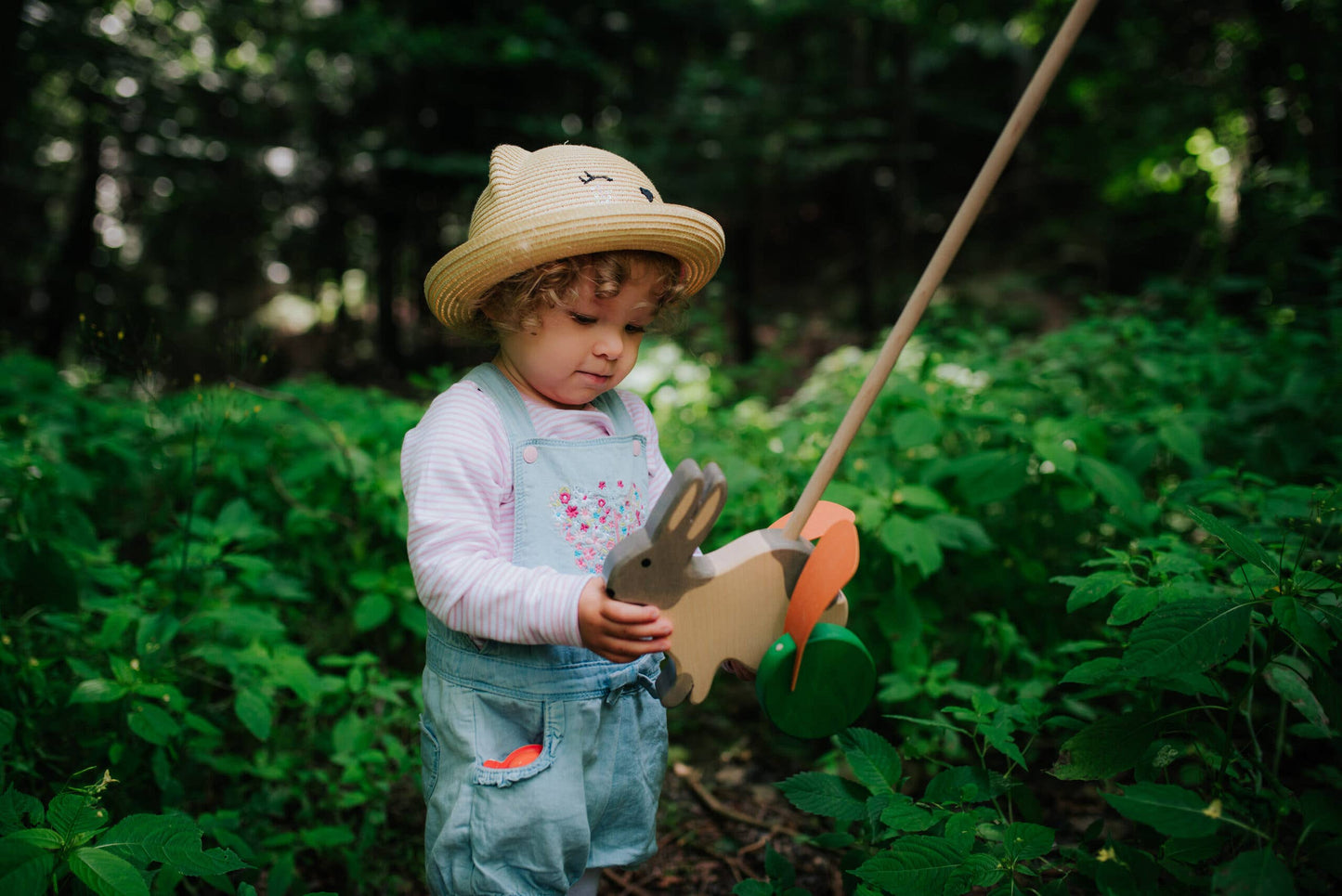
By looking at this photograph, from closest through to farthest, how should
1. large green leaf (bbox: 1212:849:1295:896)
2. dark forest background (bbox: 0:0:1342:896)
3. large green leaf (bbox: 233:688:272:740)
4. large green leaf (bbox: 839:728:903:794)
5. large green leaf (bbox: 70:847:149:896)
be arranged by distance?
large green leaf (bbox: 1212:849:1295:896) → large green leaf (bbox: 70:847:149:896) → dark forest background (bbox: 0:0:1342:896) → large green leaf (bbox: 839:728:903:794) → large green leaf (bbox: 233:688:272:740)

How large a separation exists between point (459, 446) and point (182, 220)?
10352 mm

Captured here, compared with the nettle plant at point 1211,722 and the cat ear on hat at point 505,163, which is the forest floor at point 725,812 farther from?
the cat ear on hat at point 505,163

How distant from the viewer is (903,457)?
8.71 ft

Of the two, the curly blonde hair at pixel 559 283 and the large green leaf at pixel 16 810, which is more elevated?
the curly blonde hair at pixel 559 283

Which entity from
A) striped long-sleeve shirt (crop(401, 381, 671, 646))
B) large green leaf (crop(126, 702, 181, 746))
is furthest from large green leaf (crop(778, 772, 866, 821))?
large green leaf (crop(126, 702, 181, 746))

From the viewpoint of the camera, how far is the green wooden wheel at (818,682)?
47.2 inches

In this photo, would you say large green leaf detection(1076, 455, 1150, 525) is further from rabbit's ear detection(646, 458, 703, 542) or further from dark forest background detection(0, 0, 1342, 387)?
dark forest background detection(0, 0, 1342, 387)

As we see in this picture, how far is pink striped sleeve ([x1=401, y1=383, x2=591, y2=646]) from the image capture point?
116 cm

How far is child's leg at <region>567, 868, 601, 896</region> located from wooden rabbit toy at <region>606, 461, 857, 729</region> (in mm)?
500

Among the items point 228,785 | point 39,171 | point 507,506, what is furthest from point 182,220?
point 507,506

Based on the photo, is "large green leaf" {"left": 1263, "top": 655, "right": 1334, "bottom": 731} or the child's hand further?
"large green leaf" {"left": 1263, "top": 655, "right": 1334, "bottom": 731}

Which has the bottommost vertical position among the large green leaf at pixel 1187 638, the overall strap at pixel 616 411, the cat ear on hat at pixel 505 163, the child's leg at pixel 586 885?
the child's leg at pixel 586 885

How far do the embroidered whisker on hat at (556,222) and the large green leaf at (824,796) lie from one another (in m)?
0.98

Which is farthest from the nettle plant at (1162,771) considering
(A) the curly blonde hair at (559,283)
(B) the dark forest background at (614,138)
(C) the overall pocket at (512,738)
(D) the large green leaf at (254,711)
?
(B) the dark forest background at (614,138)
